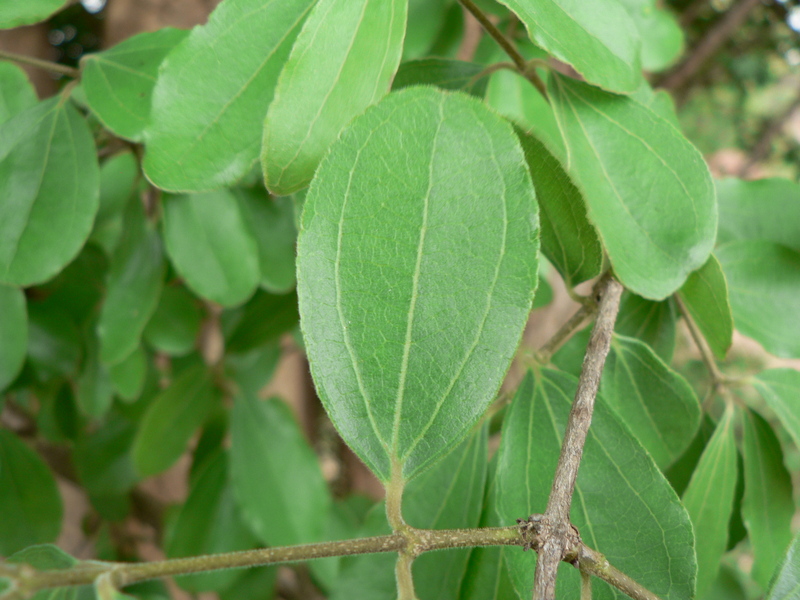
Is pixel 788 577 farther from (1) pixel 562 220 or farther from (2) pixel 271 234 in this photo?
(2) pixel 271 234

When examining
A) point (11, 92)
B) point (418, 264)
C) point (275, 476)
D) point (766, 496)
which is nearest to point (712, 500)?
point (766, 496)

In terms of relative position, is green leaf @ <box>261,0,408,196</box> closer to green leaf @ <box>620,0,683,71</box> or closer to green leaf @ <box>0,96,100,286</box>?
green leaf @ <box>0,96,100,286</box>

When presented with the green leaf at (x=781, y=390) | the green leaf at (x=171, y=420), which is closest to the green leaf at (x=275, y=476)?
the green leaf at (x=171, y=420)

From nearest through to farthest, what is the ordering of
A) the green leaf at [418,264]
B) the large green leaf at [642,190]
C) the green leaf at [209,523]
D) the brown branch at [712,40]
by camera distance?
the green leaf at [418,264], the large green leaf at [642,190], the green leaf at [209,523], the brown branch at [712,40]

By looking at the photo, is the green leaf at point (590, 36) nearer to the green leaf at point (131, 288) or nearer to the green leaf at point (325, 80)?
the green leaf at point (325, 80)

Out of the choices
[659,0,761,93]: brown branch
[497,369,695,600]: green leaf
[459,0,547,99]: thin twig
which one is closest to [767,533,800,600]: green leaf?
[497,369,695,600]: green leaf

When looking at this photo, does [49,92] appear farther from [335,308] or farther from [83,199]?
[335,308]

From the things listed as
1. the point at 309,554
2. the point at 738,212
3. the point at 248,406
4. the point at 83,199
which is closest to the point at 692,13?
the point at 738,212

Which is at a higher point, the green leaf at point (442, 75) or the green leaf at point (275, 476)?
the green leaf at point (442, 75)
